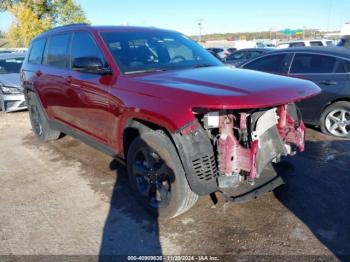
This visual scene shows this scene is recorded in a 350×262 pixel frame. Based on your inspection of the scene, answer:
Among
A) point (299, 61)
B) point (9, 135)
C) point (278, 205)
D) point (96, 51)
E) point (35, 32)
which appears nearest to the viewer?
point (278, 205)

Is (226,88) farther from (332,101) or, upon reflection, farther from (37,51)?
(37,51)

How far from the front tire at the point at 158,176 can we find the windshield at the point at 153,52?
878mm

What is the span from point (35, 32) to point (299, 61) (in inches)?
898

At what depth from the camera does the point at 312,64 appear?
6082mm

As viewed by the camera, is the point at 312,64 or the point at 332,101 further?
the point at 312,64

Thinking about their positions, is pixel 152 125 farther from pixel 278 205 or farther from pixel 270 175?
pixel 278 205

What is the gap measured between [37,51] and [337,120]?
17.9ft

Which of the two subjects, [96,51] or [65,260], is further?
[96,51]

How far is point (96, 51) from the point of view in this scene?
3902 mm

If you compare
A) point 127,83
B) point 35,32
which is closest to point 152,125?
point 127,83

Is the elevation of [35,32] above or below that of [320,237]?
above

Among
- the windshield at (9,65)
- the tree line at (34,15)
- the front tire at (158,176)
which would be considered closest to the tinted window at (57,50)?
the front tire at (158,176)

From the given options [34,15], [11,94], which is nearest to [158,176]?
[11,94]

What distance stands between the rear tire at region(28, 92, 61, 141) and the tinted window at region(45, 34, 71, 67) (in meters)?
1.00
